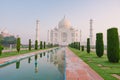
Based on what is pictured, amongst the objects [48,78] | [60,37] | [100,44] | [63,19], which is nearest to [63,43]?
[60,37]

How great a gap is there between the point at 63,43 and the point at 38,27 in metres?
21.5

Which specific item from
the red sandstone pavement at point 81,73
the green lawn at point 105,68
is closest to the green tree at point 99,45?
the green lawn at point 105,68

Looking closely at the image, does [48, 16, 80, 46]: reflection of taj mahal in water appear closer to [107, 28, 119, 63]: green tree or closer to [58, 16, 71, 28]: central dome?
[58, 16, 71, 28]: central dome

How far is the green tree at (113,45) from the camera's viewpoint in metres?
9.16

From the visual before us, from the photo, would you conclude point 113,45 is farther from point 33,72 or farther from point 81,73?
point 33,72

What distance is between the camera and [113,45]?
9453mm

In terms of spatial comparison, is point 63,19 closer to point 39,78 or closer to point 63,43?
point 63,43

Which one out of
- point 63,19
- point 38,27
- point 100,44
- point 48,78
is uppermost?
point 63,19

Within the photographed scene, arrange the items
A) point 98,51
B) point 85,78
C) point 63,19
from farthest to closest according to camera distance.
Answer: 1. point 63,19
2. point 98,51
3. point 85,78

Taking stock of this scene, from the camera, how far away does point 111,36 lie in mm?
9672

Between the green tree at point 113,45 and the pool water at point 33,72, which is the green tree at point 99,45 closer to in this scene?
A: the green tree at point 113,45

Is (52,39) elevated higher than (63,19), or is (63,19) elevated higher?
(63,19)

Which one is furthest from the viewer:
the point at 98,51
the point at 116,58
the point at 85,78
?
the point at 98,51

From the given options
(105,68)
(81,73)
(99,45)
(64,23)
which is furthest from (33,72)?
(64,23)
